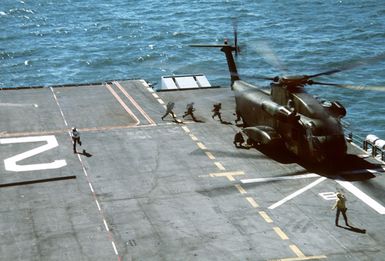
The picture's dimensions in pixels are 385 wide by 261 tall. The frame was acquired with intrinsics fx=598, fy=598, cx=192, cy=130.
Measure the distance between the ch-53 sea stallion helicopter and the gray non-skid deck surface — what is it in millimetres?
1709

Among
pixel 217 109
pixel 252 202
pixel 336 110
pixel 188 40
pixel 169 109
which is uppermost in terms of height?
pixel 336 110

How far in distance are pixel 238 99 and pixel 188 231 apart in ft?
60.1

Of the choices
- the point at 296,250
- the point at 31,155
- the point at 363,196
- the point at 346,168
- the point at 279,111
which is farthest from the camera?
the point at 31,155

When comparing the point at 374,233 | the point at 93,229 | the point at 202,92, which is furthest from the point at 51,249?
the point at 202,92

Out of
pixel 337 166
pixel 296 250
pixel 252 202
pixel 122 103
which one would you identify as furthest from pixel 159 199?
pixel 122 103

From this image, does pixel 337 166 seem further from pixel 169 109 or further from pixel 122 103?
pixel 122 103

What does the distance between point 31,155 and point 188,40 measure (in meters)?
69.3

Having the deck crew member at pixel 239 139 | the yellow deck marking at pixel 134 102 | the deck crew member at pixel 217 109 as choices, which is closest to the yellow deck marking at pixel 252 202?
the deck crew member at pixel 239 139

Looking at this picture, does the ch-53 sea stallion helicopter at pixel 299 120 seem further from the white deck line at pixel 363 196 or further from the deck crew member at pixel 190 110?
the deck crew member at pixel 190 110

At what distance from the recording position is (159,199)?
36219mm

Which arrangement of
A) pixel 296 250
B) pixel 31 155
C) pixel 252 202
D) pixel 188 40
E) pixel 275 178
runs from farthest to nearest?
pixel 188 40, pixel 31 155, pixel 275 178, pixel 252 202, pixel 296 250

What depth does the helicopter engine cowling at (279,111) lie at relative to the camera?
39.5 meters

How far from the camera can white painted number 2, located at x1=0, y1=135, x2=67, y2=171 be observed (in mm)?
41531

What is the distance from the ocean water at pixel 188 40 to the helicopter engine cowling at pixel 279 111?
95.3ft
